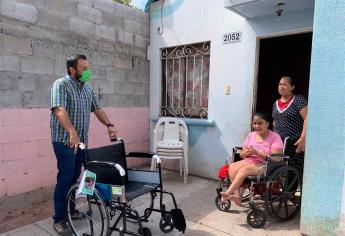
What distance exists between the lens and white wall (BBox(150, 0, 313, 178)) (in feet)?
10.6

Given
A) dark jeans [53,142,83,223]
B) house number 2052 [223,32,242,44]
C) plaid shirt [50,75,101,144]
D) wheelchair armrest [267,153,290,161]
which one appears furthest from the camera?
house number 2052 [223,32,242,44]

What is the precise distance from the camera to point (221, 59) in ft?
11.6

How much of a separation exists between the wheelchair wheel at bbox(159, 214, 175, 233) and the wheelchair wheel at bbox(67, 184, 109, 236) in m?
0.50

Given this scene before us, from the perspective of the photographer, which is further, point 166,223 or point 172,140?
point 172,140

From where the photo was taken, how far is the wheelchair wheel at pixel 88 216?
75.4 inches

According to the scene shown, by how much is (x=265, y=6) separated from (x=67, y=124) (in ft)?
7.44

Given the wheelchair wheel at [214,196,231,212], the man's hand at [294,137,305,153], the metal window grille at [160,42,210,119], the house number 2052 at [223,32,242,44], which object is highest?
the house number 2052 at [223,32,242,44]

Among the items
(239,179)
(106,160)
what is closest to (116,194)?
(106,160)

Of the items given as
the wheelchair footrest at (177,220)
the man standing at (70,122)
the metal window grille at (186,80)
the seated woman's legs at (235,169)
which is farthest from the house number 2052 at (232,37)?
the wheelchair footrest at (177,220)

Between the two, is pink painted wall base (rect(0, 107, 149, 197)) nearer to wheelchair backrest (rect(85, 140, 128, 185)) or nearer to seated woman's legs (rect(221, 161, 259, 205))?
wheelchair backrest (rect(85, 140, 128, 185))

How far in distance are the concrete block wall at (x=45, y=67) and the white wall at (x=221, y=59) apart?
2.45ft

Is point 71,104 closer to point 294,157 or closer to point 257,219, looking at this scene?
point 257,219

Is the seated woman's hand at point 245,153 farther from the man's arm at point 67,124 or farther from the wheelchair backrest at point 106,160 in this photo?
the man's arm at point 67,124

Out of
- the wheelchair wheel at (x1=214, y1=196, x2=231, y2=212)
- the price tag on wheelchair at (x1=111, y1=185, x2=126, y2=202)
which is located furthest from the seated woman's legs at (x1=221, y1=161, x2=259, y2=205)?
the price tag on wheelchair at (x1=111, y1=185, x2=126, y2=202)
